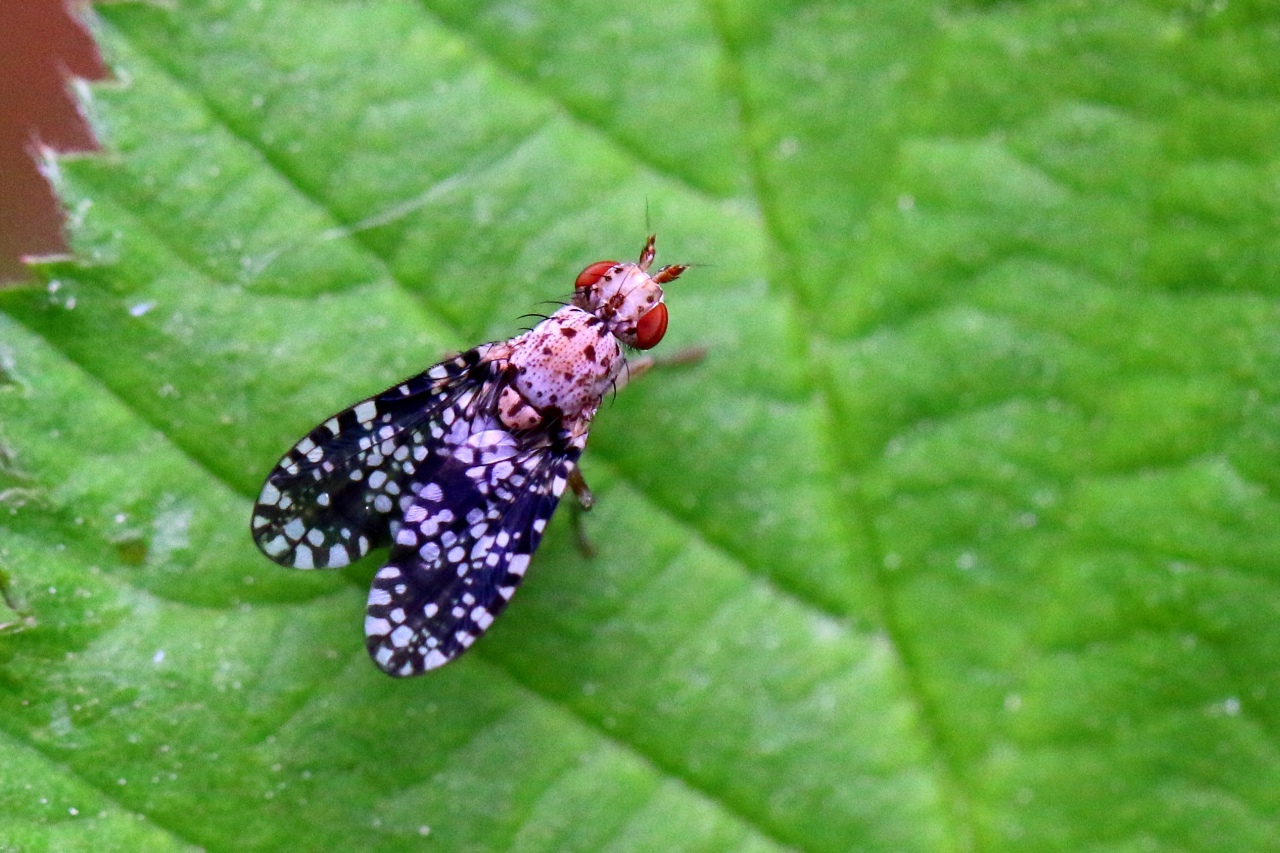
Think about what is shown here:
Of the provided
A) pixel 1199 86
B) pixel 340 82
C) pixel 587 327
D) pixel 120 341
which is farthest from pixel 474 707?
pixel 1199 86

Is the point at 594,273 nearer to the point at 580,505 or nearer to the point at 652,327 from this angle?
the point at 652,327

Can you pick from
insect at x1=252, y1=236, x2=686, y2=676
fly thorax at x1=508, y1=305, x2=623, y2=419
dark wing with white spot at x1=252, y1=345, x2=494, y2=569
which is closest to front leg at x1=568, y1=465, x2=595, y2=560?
insect at x1=252, y1=236, x2=686, y2=676

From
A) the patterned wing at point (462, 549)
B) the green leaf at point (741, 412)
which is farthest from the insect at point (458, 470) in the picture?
the green leaf at point (741, 412)

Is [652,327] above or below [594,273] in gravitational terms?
below

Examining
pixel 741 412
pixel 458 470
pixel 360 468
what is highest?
pixel 360 468

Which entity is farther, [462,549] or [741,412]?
[741,412]

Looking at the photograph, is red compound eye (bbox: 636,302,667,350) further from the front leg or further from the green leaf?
the front leg

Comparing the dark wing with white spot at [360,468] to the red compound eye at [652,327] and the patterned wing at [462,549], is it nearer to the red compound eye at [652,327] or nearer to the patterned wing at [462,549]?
the patterned wing at [462,549]

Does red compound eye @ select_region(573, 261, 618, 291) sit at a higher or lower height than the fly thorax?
higher

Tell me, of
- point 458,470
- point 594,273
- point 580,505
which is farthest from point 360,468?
point 594,273
